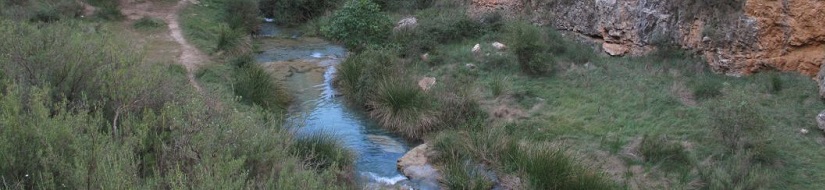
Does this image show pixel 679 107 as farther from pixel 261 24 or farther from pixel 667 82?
pixel 261 24

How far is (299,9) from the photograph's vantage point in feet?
84.0

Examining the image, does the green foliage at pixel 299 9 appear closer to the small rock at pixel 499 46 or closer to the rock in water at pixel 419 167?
the small rock at pixel 499 46

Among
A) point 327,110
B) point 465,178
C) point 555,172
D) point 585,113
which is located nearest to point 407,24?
point 327,110

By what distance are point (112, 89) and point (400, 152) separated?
18.9 ft

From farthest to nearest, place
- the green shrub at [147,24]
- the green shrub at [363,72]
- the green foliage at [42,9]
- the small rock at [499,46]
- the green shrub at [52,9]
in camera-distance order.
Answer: the green shrub at [147,24]
the green shrub at [52,9]
the green foliage at [42,9]
the small rock at [499,46]
the green shrub at [363,72]

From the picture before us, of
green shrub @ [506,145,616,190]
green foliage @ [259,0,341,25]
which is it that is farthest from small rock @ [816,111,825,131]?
green foliage @ [259,0,341,25]

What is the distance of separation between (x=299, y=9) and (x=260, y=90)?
36.1 ft

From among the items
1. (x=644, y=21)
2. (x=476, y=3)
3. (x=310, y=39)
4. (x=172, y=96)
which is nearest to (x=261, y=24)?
(x=310, y=39)

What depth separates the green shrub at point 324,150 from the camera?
35.5 feet

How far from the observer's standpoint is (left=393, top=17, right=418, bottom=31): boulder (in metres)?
20.1

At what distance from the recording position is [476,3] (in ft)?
72.7

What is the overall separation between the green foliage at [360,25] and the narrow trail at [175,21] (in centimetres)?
339

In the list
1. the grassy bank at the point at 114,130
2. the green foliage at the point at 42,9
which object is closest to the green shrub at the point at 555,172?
the grassy bank at the point at 114,130

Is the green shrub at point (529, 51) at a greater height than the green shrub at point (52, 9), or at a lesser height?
greater
